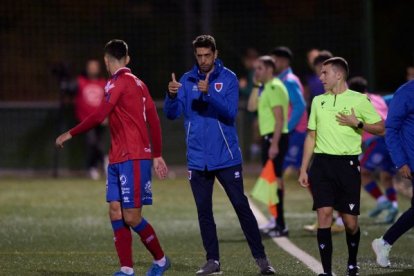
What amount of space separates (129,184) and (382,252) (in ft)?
8.69

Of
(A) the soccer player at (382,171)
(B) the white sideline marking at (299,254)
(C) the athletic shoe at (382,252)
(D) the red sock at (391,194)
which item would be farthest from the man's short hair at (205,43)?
(D) the red sock at (391,194)

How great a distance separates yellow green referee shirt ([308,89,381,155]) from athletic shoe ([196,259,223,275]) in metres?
1.32

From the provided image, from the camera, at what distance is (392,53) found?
26.4 m

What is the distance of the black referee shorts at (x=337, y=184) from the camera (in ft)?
31.0

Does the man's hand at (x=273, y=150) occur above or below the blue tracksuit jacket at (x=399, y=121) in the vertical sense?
below

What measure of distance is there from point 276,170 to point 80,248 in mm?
2652

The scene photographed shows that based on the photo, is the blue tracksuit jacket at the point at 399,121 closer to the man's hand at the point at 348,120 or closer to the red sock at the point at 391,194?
the man's hand at the point at 348,120

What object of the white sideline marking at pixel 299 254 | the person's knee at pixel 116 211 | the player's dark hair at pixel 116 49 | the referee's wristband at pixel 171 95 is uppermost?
the player's dark hair at pixel 116 49

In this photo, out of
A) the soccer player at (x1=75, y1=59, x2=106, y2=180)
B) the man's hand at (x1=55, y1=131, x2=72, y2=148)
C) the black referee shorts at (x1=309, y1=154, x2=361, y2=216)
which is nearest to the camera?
the man's hand at (x1=55, y1=131, x2=72, y2=148)

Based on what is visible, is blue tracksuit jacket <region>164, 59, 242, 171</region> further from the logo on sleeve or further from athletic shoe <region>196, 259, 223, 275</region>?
athletic shoe <region>196, 259, 223, 275</region>

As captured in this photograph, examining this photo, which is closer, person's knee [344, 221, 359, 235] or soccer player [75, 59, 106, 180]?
person's knee [344, 221, 359, 235]

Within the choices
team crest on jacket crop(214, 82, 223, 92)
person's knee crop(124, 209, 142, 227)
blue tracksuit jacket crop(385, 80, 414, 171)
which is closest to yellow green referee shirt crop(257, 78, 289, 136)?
→ blue tracksuit jacket crop(385, 80, 414, 171)

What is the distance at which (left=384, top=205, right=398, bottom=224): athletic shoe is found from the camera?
46.4 feet

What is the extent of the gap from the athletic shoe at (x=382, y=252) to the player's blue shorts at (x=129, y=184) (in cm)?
242
